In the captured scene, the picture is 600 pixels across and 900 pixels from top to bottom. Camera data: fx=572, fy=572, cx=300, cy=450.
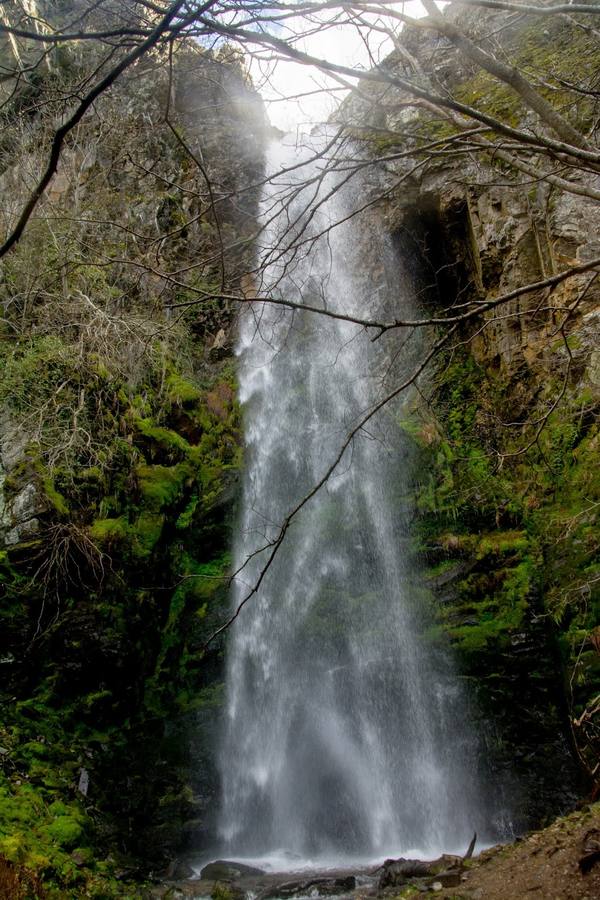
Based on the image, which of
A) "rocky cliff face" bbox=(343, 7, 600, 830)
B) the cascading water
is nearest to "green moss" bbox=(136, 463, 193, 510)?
the cascading water

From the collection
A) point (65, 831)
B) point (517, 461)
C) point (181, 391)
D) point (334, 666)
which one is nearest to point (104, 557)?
point (65, 831)

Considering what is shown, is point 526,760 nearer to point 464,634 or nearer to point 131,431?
point 464,634

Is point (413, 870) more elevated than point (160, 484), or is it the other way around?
point (160, 484)

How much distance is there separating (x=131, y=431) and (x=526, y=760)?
6.34 m

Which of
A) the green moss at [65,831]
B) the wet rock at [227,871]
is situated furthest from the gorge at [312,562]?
the wet rock at [227,871]

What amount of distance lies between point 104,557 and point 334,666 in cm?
323

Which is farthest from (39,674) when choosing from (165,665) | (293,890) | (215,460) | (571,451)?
(571,451)

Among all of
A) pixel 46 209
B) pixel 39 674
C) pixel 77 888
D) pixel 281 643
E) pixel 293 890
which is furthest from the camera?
pixel 46 209

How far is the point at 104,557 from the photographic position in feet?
21.8

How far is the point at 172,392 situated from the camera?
9234mm

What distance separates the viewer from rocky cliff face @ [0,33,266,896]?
5.03 meters

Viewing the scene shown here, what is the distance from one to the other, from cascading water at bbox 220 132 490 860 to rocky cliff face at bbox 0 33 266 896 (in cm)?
51

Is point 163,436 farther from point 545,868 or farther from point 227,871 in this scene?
point 545,868

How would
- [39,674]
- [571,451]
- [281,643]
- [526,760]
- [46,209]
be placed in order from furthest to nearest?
[46,209], [281,643], [571,451], [526,760], [39,674]
